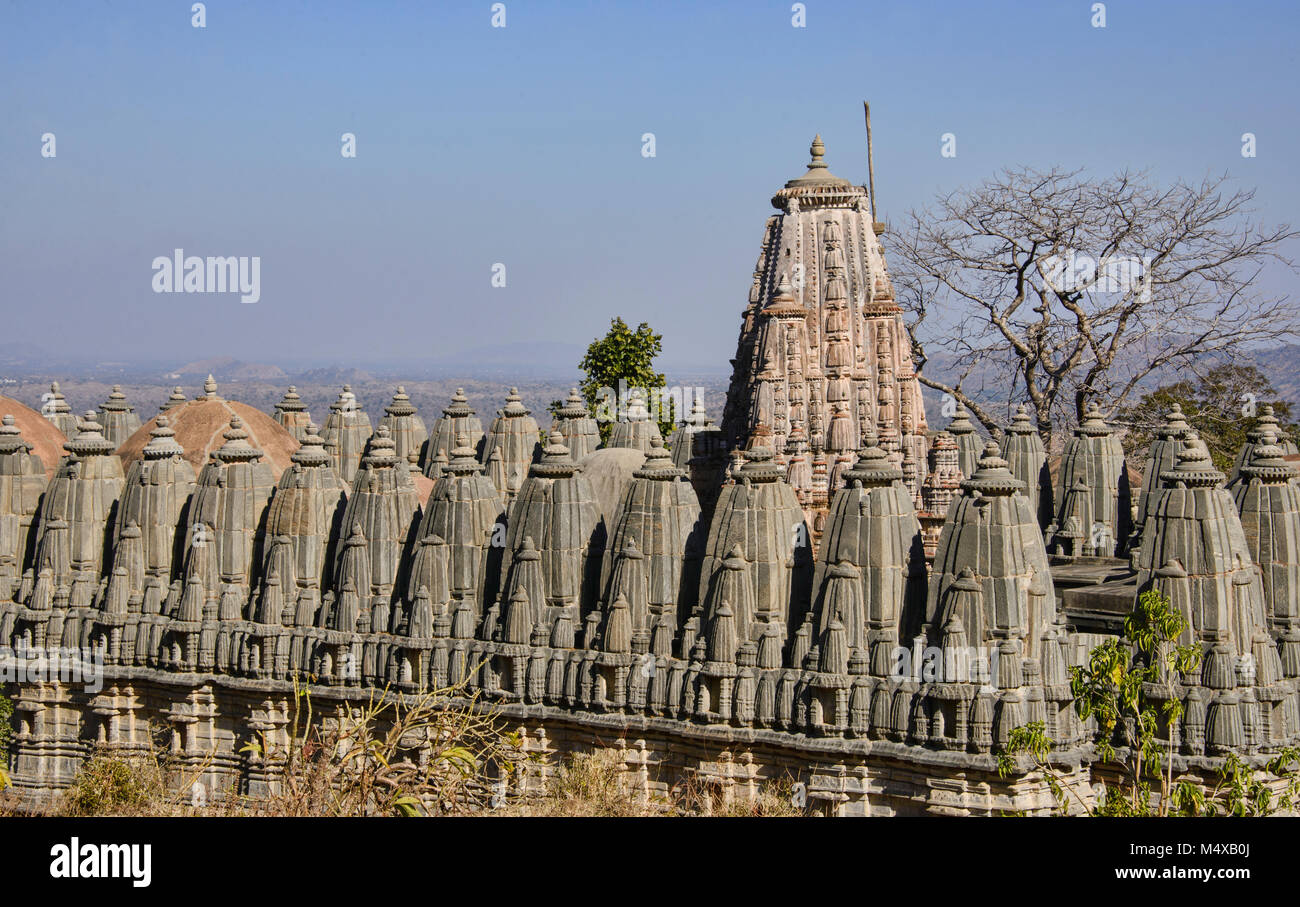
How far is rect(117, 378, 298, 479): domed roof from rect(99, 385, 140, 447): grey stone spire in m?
2.43

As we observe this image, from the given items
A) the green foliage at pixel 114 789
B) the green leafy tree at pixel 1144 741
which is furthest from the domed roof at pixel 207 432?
the green leafy tree at pixel 1144 741

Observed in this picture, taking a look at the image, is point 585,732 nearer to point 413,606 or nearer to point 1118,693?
point 413,606

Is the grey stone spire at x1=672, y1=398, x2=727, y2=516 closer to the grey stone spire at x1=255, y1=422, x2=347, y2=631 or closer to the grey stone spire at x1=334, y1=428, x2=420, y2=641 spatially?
the grey stone spire at x1=334, y1=428, x2=420, y2=641

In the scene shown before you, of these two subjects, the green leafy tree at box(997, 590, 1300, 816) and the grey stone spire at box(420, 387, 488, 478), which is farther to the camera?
the grey stone spire at box(420, 387, 488, 478)

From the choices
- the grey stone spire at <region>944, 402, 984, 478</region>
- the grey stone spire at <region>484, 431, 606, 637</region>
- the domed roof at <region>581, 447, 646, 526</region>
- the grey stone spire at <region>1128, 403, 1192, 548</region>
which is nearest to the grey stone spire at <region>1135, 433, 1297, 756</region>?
the grey stone spire at <region>1128, 403, 1192, 548</region>

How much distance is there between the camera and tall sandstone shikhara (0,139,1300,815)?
2402cm

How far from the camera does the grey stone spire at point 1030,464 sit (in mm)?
34094

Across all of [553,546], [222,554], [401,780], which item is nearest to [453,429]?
[222,554]

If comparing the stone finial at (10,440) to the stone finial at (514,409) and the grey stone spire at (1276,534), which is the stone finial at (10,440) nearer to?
the stone finial at (514,409)

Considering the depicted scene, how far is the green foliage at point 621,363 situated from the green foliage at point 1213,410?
16.0 meters

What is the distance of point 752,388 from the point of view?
3419cm
